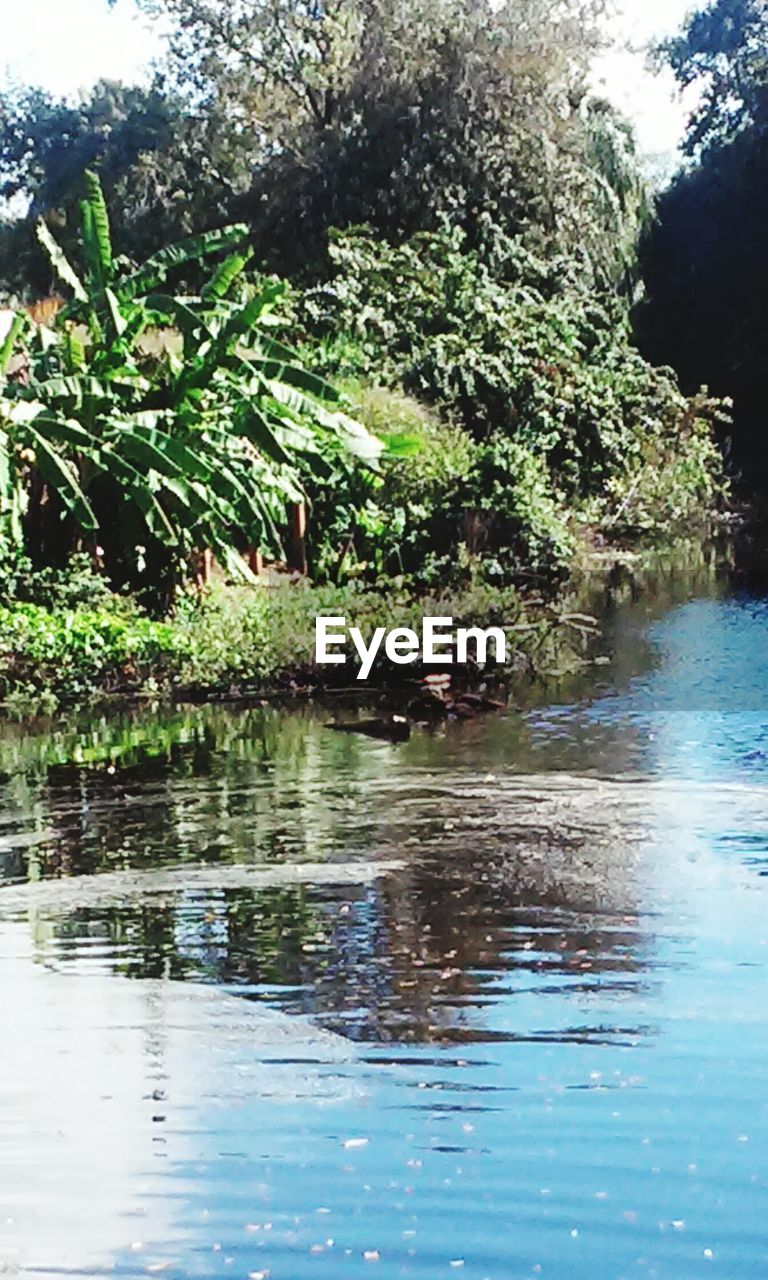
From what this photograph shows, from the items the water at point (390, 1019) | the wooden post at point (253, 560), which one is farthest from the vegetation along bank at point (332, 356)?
the water at point (390, 1019)

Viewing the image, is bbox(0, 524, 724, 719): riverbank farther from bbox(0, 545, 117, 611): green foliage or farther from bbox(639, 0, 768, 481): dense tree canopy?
bbox(639, 0, 768, 481): dense tree canopy

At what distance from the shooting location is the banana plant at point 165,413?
16.3 meters

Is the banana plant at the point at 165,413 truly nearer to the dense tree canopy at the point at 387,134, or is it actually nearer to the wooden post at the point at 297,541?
the wooden post at the point at 297,541

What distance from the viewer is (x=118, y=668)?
1538cm

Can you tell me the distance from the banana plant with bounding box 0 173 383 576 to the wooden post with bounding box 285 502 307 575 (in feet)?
4.71

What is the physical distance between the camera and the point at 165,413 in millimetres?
16969

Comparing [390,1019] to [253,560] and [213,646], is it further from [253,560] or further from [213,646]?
[253,560]

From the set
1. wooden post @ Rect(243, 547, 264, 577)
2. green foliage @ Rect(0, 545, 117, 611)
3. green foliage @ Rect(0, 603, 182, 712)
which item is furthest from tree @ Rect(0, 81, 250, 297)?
green foliage @ Rect(0, 603, 182, 712)

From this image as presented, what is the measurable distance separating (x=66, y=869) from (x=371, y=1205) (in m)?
4.85

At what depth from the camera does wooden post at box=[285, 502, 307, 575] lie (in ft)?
64.6

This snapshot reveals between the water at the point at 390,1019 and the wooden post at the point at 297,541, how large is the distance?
7.72 m

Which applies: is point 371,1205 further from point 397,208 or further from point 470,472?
point 397,208

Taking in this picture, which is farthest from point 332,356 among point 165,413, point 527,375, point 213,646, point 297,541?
point 213,646

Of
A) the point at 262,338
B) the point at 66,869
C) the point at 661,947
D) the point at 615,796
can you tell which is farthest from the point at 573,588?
the point at 661,947
